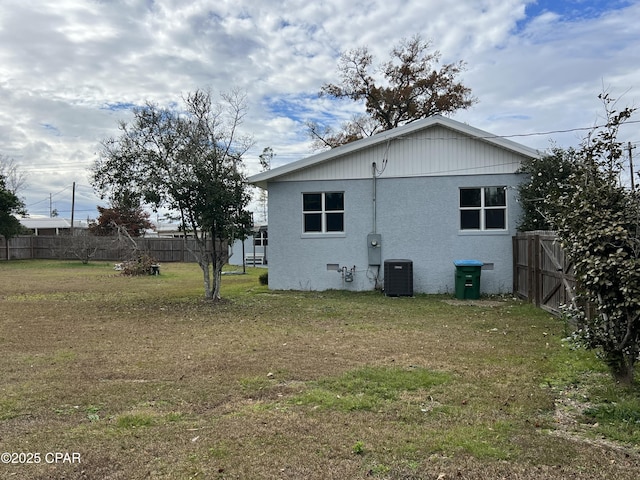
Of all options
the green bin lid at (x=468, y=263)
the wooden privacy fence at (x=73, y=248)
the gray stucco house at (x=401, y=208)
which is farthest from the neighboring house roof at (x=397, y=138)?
the wooden privacy fence at (x=73, y=248)

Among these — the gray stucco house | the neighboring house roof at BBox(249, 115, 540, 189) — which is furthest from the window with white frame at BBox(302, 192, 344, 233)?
the neighboring house roof at BBox(249, 115, 540, 189)

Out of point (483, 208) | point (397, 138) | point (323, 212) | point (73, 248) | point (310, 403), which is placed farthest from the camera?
point (73, 248)

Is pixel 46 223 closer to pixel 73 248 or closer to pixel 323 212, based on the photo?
pixel 73 248

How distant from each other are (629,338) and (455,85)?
28.6 meters

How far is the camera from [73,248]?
33.1 meters

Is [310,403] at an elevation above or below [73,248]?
below

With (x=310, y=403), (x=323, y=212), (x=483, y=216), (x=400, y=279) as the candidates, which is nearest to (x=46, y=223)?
(x=323, y=212)

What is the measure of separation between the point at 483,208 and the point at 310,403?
10896 millimetres

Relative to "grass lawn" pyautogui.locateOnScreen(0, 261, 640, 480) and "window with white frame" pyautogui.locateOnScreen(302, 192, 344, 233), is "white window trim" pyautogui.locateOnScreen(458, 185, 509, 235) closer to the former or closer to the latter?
"window with white frame" pyautogui.locateOnScreen(302, 192, 344, 233)

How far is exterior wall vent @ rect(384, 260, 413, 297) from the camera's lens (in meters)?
13.6

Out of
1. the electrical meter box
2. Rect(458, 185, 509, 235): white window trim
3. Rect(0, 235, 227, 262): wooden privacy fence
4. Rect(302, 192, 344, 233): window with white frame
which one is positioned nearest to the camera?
Rect(458, 185, 509, 235): white window trim

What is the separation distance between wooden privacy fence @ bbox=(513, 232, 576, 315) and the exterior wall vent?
2828mm

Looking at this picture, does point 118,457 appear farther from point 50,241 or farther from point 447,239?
point 50,241

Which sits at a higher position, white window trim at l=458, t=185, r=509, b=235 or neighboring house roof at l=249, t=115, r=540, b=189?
neighboring house roof at l=249, t=115, r=540, b=189
